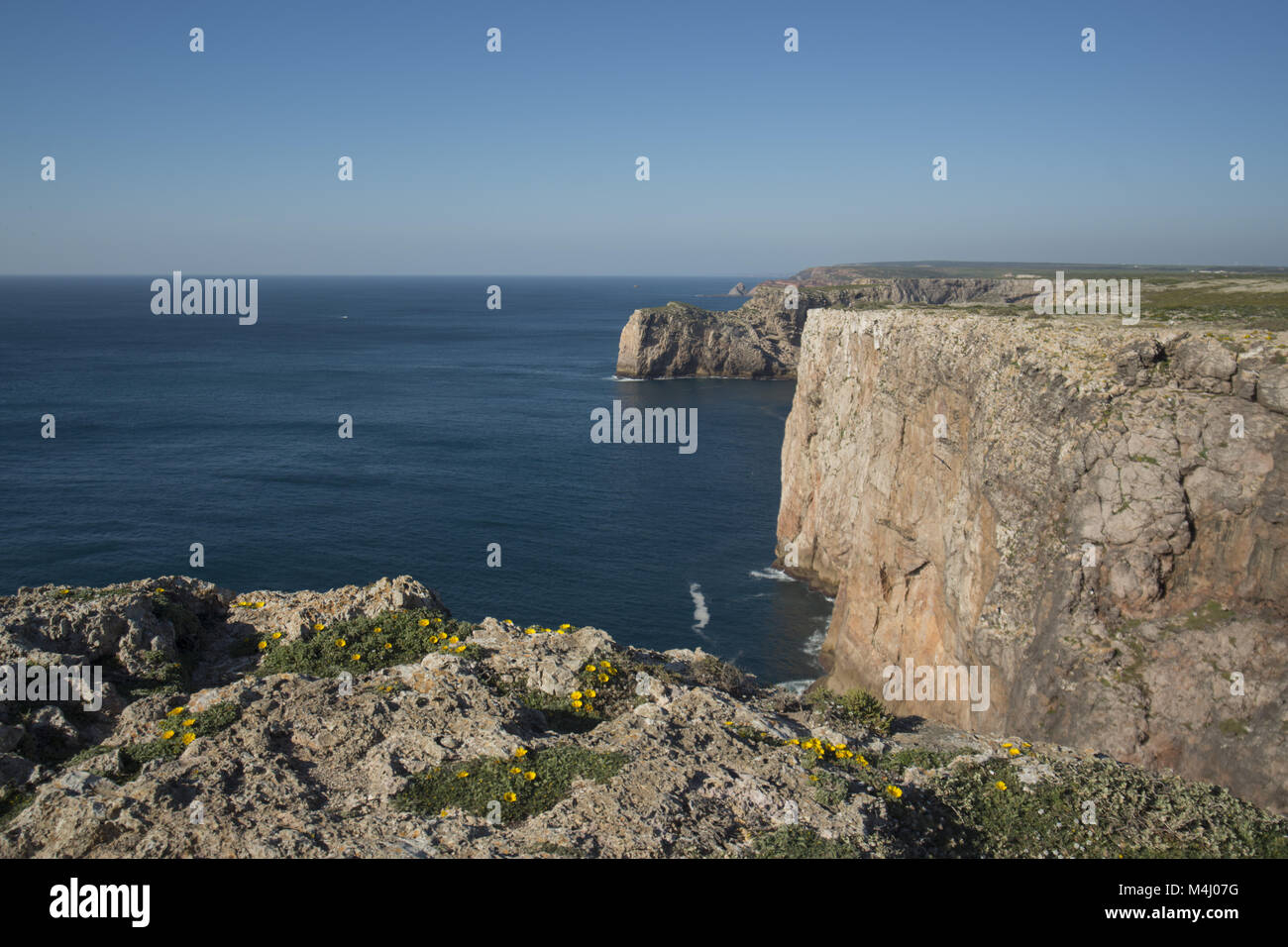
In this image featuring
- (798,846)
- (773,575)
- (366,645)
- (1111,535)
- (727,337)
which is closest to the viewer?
(798,846)

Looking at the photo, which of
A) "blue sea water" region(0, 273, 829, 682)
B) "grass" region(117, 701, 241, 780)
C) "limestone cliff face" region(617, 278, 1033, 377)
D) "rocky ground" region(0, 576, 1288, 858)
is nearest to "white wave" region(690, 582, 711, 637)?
"blue sea water" region(0, 273, 829, 682)

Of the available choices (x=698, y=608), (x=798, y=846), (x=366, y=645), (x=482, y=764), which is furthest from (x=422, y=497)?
(x=798, y=846)

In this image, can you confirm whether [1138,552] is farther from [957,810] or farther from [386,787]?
[386,787]

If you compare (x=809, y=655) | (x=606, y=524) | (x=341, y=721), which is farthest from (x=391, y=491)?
(x=341, y=721)

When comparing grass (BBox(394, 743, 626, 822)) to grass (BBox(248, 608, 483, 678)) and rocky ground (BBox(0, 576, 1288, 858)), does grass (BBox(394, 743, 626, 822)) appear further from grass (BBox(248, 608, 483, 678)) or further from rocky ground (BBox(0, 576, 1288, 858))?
grass (BBox(248, 608, 483, 678))

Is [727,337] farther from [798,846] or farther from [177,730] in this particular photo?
[798,846]

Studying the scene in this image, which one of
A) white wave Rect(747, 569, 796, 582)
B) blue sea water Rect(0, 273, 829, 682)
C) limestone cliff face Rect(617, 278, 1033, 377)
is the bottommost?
white wave Rect(747, 569, 796, 582)
